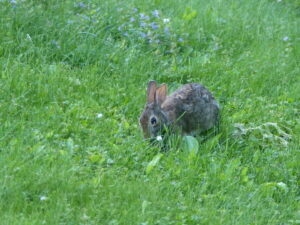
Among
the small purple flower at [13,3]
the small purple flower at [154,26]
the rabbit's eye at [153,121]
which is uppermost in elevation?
the small purple flower at [13,3]

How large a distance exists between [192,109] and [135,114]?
24.3 inches

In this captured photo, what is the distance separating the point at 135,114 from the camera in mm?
6883

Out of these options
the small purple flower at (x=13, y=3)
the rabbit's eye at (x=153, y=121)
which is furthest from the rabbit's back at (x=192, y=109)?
the small purple flower at (x=13, y=3)

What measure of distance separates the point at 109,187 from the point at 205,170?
1.07m

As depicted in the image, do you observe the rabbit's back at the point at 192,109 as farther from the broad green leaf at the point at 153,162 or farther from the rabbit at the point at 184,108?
the broad green leaf at the point at 153,162

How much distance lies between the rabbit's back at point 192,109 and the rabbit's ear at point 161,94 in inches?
2.6

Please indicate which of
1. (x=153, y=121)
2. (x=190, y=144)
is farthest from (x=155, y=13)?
(x=190, y=144)

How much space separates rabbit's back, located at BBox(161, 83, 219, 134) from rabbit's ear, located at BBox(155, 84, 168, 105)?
7cm

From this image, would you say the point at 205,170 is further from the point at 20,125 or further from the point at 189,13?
the point at 189,13

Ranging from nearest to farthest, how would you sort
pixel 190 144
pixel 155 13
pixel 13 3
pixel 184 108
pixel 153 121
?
pixel 190 144
pixel 153 121
pixel 184 108
pixel 13 3
pixel 155 13

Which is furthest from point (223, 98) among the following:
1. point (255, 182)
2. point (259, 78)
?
point (255, 182)

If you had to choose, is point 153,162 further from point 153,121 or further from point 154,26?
point 154,26

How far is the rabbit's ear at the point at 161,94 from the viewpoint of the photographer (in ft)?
21.8

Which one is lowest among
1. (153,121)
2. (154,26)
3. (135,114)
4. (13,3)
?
(135,114)
